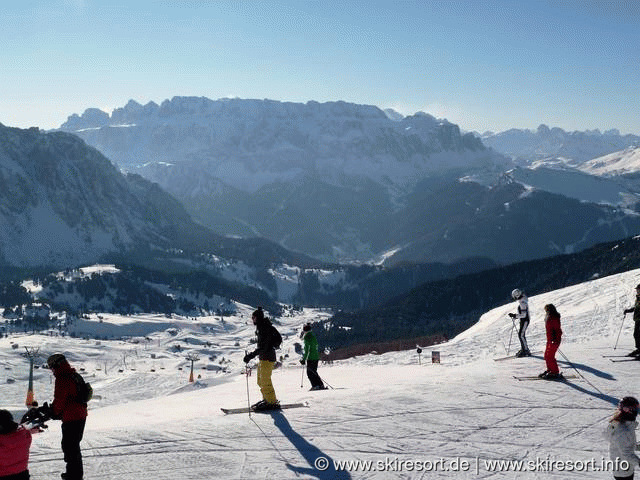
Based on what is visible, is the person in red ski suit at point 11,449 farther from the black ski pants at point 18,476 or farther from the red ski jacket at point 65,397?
the red ski jacket at point 65,397

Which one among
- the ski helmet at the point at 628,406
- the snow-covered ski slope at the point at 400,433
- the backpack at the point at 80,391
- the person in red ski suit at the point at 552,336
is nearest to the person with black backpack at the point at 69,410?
the backpack at the point at 80,391

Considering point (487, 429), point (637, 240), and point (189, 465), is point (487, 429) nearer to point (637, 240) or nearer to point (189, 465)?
point (189, 465)

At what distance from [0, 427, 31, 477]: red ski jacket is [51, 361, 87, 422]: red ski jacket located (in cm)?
167

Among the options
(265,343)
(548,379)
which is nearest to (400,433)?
(265,343)

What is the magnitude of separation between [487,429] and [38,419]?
37.2ft

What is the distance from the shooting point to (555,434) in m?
18.0

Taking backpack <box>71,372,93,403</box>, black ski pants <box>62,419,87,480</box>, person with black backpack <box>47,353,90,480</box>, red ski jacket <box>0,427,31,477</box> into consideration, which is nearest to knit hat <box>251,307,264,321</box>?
backpack <box>71,372,93,403</box>

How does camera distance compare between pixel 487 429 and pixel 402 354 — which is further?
pixel 402 354

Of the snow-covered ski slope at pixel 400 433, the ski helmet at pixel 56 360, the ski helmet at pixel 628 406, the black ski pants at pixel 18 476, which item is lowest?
the snow-covered ski slope at pixel 400 433

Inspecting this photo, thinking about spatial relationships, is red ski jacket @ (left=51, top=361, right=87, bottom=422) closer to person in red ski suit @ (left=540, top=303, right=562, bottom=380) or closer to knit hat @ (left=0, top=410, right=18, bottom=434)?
knit hat @ (left=0, top=410, right=18, bottom=434)

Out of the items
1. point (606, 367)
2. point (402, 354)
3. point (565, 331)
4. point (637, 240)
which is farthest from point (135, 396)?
point (637, 240)

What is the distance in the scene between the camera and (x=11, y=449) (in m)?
12.2

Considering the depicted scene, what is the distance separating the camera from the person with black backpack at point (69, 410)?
14.1 m

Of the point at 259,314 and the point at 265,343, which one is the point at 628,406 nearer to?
the point at 265,343
